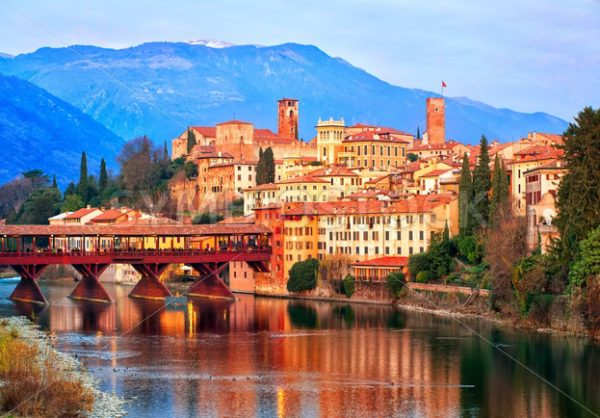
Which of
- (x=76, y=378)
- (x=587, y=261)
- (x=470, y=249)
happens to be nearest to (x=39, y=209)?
(x=470, y=249)

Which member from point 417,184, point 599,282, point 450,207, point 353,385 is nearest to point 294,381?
point 353,385

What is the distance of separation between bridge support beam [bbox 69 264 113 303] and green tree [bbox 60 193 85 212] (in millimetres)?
39971

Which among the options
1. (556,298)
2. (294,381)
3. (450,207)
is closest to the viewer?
(294,381)

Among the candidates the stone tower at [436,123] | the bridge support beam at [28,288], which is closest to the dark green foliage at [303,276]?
the bridge support beam at [28,288]

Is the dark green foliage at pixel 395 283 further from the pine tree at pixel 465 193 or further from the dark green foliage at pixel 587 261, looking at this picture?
the dark green foliage at pixel 587 261

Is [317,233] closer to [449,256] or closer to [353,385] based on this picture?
[449,256]

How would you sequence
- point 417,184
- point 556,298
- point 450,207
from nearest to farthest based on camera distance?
1. point 556,298
2. point 450,207
3. point 417,184

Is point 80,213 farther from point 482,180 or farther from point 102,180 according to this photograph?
point 482,180

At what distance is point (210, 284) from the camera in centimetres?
9081

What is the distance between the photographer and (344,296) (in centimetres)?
8512

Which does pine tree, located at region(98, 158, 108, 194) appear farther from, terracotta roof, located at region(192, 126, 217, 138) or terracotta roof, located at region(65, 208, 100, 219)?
terracotta roof, located at region(192, 126, 217, 138)

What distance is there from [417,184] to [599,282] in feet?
158

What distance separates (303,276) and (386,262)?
7.21 m

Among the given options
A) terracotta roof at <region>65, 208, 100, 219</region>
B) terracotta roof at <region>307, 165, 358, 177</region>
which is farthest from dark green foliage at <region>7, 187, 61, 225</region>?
terracotta roof at <region>307, 165, 358, 177</region>
